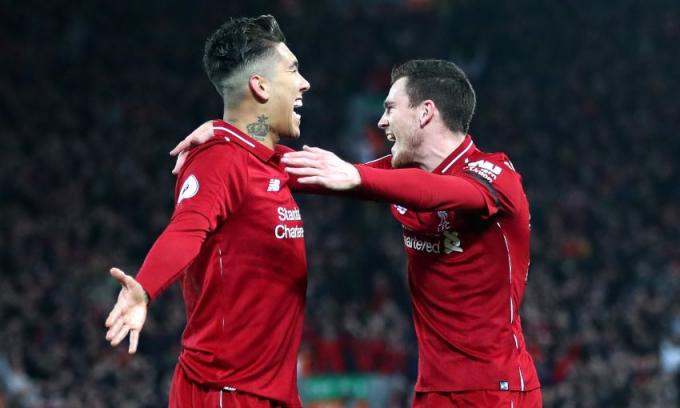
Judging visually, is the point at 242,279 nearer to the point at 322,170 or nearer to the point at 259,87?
the point at 322,170

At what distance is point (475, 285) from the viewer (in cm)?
432

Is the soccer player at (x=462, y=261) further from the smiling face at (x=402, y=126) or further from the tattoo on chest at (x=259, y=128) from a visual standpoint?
the tattoo on chest at (x=259, y=128)

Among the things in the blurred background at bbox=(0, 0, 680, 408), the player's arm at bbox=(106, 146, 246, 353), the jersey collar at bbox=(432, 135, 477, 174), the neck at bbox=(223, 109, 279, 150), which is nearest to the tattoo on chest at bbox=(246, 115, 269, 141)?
the neck at bbox=(223, 109, 279, 150)

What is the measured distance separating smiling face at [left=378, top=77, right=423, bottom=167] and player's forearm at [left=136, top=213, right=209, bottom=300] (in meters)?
1.29

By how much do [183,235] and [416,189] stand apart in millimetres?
920

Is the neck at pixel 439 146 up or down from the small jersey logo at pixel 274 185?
up

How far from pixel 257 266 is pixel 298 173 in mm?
483

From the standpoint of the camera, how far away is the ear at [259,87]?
414 cm

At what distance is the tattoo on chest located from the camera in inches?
164

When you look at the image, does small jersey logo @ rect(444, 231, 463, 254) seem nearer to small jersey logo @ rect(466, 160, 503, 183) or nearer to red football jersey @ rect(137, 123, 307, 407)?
small jersey logo @ rect(466, 160, 503, 183)

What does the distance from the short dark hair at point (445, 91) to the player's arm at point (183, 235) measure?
1052 mm

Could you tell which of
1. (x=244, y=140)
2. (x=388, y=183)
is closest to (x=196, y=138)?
(x=244, y=140)

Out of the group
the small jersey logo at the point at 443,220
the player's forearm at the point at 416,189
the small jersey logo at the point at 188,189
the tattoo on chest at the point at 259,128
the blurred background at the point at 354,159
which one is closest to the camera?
the small jersey logo at the point at 188,189

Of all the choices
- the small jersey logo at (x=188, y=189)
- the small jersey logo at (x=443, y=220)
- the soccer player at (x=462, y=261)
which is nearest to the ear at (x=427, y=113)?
the soccer player at (x=462, y=261)
